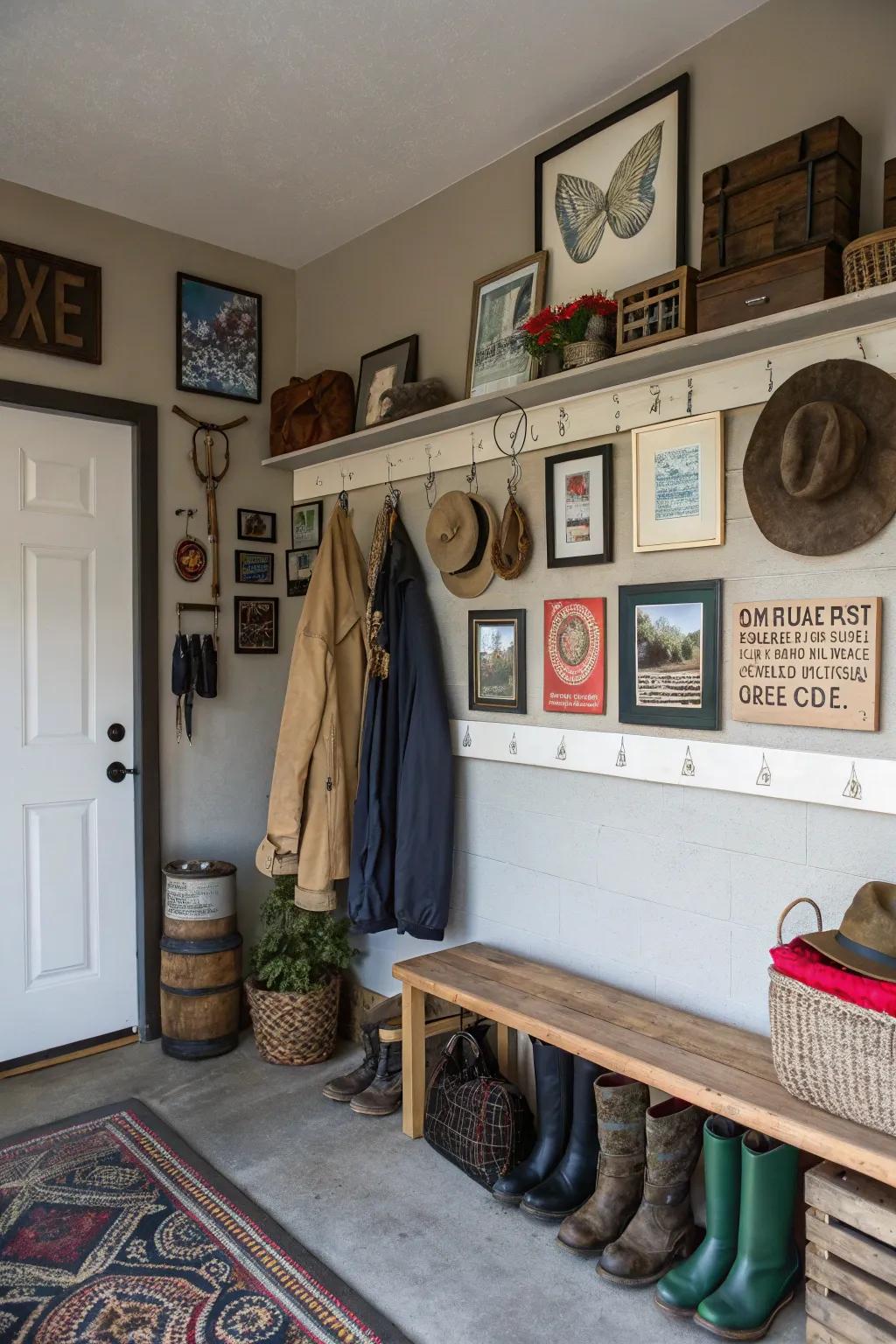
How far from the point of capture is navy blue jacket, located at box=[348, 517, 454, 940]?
2.87m

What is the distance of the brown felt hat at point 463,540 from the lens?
2.85 m

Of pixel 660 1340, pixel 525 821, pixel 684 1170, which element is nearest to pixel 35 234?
pixel 525 821

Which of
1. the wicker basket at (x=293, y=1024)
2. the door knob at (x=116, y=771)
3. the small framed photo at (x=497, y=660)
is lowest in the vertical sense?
the wicker basket at (x=293, y=1024)

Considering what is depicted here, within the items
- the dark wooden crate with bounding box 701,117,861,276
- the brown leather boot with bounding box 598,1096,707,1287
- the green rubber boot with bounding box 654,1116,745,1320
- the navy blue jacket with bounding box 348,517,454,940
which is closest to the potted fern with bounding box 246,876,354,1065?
the navy blue jacket with bounding box 348,517,454,940

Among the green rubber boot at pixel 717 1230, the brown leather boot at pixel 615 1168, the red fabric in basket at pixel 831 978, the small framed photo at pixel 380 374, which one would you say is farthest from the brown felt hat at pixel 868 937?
the small framed photo at pixel 380 374

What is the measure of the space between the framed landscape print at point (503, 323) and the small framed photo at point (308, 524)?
89 centimetres

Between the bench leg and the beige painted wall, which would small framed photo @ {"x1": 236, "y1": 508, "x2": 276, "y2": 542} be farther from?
the bench leg

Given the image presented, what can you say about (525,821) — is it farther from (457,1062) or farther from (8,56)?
(8,56)

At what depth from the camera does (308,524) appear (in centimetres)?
364

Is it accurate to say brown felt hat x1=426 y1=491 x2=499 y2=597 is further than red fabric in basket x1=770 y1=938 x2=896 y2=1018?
Yes

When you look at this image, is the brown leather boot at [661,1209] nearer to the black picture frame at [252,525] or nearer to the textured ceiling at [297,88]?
the black picture frame at [252,525]

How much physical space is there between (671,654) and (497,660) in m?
0.64

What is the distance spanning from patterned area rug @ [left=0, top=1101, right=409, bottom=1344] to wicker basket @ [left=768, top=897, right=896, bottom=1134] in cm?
95

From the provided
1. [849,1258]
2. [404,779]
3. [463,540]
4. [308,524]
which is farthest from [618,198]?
[849,1258]
